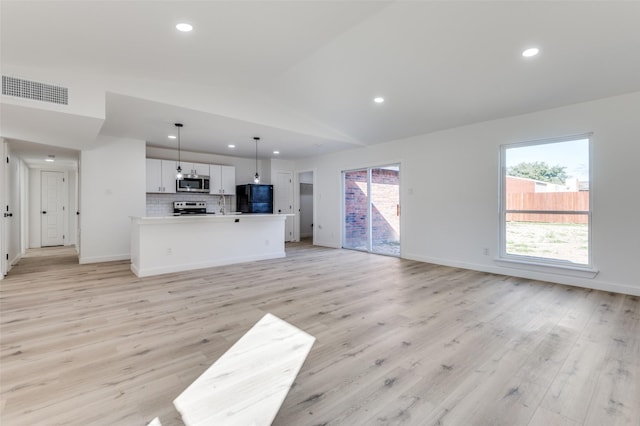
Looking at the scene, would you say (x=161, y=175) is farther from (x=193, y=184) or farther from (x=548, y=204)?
(x=548, y=204)

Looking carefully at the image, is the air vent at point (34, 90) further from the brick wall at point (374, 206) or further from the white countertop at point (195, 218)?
the brick wall at point (374, 206)

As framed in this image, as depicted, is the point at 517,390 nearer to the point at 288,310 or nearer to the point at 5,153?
the point at 288,310

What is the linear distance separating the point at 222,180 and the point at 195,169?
73 centimetres

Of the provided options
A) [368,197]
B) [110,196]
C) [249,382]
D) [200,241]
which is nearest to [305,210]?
[368,197]

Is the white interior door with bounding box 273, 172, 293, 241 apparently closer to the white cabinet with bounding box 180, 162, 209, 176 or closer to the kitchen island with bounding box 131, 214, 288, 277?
the white cabinet with bounding box 180, 162, 209, 176

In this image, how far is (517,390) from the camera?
1.82 m

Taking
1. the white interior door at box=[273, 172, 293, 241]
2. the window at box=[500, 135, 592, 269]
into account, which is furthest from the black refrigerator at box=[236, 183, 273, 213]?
the window at box=[500, 135, 592, 269]

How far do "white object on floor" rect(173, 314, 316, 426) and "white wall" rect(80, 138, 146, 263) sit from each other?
5.03 m

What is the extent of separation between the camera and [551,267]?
14.1ft

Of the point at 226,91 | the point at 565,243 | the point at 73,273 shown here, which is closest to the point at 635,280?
the point at 565,243

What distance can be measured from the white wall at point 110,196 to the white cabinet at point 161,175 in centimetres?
36

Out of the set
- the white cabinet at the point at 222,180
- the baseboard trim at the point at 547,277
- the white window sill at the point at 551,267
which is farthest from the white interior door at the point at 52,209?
the white window sill at the point at 551,267

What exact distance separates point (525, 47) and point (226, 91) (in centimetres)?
390

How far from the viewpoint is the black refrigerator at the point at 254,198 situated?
25.4 feet
